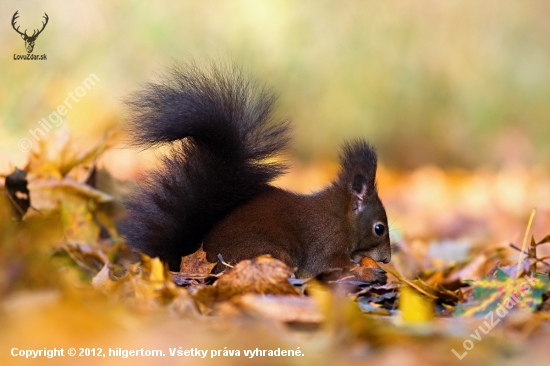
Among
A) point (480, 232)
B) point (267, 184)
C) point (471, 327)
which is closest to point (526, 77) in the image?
point (480, 232)

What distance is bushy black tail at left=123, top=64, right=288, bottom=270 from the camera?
276 cm

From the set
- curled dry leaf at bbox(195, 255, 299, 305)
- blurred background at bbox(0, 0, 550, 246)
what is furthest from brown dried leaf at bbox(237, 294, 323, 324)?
blurred background at bbox(0, 0, 550, 246)

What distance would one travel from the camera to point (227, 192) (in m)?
2.99

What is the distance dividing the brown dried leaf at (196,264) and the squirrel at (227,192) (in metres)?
0.02

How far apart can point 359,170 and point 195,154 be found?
783 millimetres

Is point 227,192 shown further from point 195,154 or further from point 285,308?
point 285,308

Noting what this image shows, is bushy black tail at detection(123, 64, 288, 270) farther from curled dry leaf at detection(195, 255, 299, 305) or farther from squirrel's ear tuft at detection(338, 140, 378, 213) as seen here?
curled dry leaf at detection(195, 255, 299, 305)

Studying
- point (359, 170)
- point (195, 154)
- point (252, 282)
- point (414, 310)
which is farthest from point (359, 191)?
point (414, 310)

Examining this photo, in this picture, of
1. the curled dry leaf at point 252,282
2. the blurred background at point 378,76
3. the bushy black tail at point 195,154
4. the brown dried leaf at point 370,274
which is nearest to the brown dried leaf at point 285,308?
the curled dry leaf at point 252,282

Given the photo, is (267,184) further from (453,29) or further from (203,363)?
(453,29)

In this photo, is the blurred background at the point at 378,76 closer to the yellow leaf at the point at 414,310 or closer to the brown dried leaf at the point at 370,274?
the brown dried leaf at the point at 370,274

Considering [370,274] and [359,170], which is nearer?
[370,274]

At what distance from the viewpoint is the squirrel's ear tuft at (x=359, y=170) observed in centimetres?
323

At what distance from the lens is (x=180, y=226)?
2.84 m
